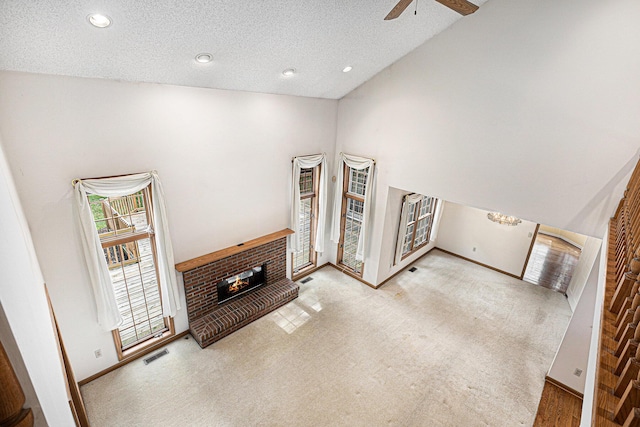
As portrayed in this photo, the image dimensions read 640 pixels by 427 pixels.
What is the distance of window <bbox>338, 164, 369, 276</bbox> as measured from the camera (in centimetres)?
603

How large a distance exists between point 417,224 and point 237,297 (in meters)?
4.49

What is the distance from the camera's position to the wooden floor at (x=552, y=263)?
691cm

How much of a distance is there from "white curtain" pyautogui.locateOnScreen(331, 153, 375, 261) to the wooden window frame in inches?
16.0

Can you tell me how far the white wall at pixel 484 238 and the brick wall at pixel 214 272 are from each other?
496cm

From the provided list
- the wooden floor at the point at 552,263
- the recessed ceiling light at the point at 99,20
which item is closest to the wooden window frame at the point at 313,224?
the recessed ceiling light at the point at 99,20

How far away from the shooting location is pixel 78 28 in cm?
237

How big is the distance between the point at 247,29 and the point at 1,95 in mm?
2308

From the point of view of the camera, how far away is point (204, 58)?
3.21 meters

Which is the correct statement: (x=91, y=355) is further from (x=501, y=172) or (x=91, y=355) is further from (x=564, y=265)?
(x=564, y=265)

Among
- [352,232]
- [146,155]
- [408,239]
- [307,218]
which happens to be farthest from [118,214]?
[408,239]

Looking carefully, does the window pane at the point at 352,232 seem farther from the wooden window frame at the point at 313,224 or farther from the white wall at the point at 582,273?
the white wall at the point at 582,273

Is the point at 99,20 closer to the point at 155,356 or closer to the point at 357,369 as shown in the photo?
the point at 155,356

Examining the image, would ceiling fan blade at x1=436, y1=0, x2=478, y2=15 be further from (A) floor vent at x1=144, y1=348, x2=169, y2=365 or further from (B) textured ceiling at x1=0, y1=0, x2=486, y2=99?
(A) floor vent at x1=144, y1=348, x2=169, y2=365

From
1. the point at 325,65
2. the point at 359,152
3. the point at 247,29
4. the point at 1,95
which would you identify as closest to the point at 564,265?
the point at 359,152
